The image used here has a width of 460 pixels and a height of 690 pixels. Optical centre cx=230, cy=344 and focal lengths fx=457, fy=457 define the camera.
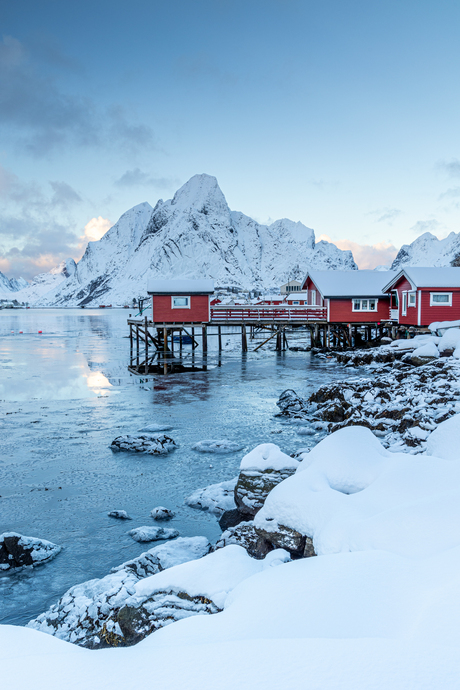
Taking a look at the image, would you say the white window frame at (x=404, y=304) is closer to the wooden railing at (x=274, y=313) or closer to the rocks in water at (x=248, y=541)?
the wooden railing at (x=274, y=313)

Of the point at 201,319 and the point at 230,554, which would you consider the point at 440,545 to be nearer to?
the point at 230,554

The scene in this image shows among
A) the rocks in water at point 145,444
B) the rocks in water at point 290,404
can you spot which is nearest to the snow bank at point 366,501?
the rocks in water at point 145,444

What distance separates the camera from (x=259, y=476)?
28.0 ft

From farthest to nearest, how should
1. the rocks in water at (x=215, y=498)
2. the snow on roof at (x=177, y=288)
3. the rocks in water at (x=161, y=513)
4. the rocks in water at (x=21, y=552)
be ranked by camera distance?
the snow on roof at (x=177, y=288), the rocks in water at (x=215, y=498), the rocks in water at (x=161, y=513), the rocks in water at (x=21, y=552)

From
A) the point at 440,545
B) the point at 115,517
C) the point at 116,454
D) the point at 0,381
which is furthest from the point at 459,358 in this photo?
the point at 0,381

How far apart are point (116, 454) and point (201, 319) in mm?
22567

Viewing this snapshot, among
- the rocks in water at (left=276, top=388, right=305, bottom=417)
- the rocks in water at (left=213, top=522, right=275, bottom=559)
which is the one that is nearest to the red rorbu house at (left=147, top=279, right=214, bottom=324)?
the rocks in water at (left=276, top=388, right=305, bottom=417)

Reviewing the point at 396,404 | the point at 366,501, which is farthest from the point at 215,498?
the point at 396,404

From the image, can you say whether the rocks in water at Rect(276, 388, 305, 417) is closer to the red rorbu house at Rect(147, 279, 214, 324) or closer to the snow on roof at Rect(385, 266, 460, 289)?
the snow on roof at Rect(385, 266, 460, 289)

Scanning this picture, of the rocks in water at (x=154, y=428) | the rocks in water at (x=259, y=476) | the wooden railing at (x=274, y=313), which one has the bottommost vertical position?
the rocks in water at (x=154, y=428)

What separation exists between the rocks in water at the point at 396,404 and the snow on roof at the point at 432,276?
36.1ft

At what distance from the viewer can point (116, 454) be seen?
1287 centimetres

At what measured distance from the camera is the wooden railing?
36812mm

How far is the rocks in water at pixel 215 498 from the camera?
9.23 m
